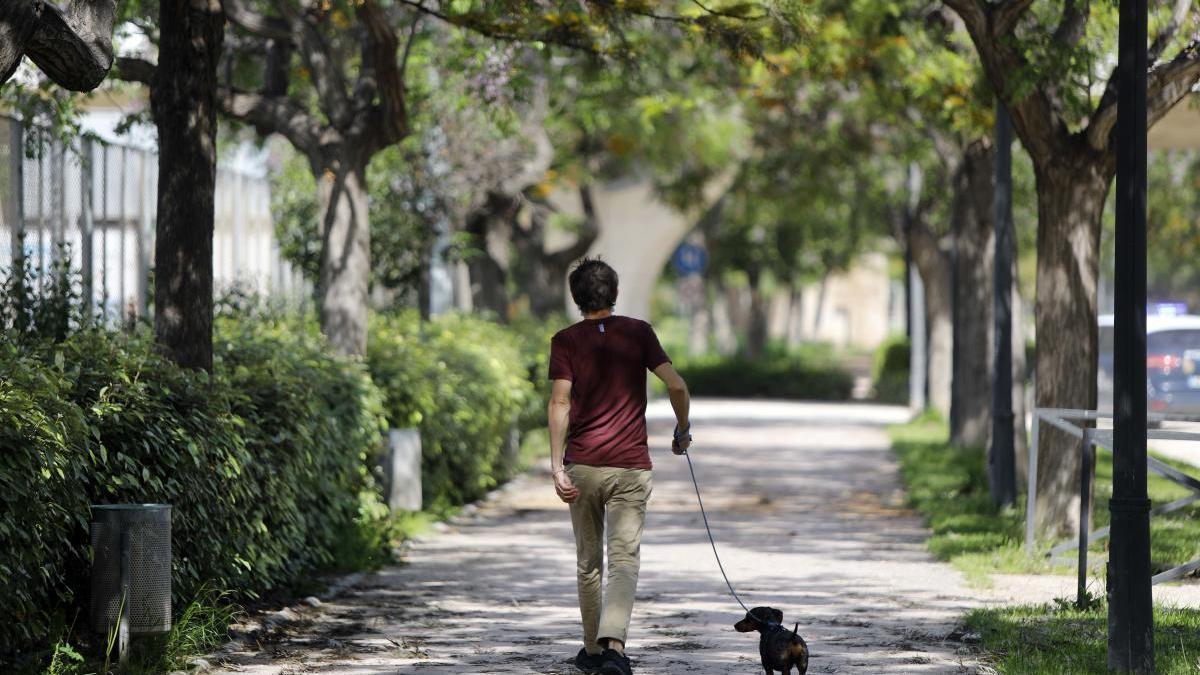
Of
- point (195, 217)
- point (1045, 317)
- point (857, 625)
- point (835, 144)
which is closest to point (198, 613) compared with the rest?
point (195, 217)

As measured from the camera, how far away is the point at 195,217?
980 centimetres

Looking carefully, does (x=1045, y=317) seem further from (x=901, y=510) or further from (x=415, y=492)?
(x=415, y=492)

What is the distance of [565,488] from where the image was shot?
297 inches

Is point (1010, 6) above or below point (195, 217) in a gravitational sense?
above

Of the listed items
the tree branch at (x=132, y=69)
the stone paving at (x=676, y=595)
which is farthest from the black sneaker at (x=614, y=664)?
the tree branch at (x=132, y=69)

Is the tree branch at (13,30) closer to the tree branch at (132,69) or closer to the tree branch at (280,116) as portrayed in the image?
the tree branch at (132,69)

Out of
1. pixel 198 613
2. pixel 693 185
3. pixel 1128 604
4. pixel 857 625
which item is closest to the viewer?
pixel 1128 604

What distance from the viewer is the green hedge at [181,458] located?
681 cm

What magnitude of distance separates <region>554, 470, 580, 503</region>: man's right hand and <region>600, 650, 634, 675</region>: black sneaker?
654mm

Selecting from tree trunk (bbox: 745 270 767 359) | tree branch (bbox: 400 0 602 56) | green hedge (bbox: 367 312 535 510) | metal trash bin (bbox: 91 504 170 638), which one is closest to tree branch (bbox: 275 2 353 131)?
tree branch (bbox: 400 0 602 56)

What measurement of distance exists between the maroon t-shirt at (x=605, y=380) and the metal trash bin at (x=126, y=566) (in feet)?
5.87

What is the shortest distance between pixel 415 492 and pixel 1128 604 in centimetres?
715

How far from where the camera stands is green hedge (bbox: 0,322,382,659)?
6.81 m

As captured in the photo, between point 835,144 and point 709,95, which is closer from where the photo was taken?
point 709,95
